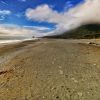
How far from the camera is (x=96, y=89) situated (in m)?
10.7

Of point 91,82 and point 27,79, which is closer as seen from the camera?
point 91,82

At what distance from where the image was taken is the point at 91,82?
12031 mm

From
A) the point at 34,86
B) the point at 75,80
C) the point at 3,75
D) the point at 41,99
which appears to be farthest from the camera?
the point at 3,75

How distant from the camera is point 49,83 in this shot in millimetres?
12039

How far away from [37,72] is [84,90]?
5129 millimetres

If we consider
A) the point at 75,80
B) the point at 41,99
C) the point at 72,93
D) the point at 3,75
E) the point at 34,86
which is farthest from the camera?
the point at 3,75

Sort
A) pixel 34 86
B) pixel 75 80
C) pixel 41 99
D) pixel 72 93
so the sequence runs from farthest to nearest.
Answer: pixel 75 80
pixel 34 86
pixel 72 93
pixel 41 99

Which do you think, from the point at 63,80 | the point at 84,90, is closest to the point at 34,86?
the point at 63,80

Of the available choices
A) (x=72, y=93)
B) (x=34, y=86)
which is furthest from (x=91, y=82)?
(x=34, y=86)

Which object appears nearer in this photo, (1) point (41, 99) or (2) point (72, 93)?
(1) point (41, 99)

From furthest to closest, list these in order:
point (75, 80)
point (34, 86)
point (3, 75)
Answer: point (3, 75), point (75, 80), point (34, 86)

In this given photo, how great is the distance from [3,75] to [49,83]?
13.2 feet

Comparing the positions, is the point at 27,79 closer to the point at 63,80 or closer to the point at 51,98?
the point at 63,80

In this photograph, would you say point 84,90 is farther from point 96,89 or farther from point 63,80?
point 63,80
